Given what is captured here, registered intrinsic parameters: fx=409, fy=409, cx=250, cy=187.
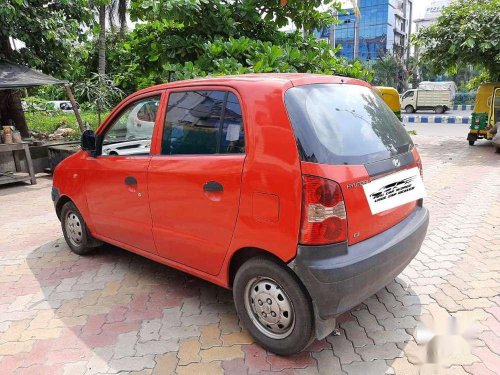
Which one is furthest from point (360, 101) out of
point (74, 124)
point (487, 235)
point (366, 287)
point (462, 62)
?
point (74, 124)

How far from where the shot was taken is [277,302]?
98.9 inches

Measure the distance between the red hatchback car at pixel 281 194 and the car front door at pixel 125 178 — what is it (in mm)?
24

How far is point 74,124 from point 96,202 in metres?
11.2

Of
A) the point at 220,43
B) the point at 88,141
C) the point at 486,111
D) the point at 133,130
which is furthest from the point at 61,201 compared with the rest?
the point at 486,111

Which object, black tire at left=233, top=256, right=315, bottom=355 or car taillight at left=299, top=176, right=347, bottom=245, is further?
black tire at left=233, top=256, right=315, bottom=355

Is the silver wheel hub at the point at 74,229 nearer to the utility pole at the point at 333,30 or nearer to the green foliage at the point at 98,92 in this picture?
the utility pole at the point at 333,30

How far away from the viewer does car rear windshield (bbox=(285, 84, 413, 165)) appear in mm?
2316

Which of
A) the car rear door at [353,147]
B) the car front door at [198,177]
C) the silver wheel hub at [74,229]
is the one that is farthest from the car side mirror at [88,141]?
the car rear door at [353,147]

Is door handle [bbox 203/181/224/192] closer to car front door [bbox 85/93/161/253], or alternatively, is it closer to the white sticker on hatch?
car front door [bbox 85/93/161/253]

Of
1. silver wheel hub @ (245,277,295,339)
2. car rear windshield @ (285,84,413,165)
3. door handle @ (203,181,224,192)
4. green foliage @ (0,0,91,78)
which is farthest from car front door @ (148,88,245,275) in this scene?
green foliage @ (0,0,91,78)

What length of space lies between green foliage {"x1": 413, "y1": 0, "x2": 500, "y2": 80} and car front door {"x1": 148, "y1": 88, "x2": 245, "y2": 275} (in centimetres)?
1037

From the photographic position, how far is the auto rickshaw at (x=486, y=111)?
1166 cm

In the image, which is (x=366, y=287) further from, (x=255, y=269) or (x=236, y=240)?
(x=236, y=240)

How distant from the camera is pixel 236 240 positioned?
2.60m
